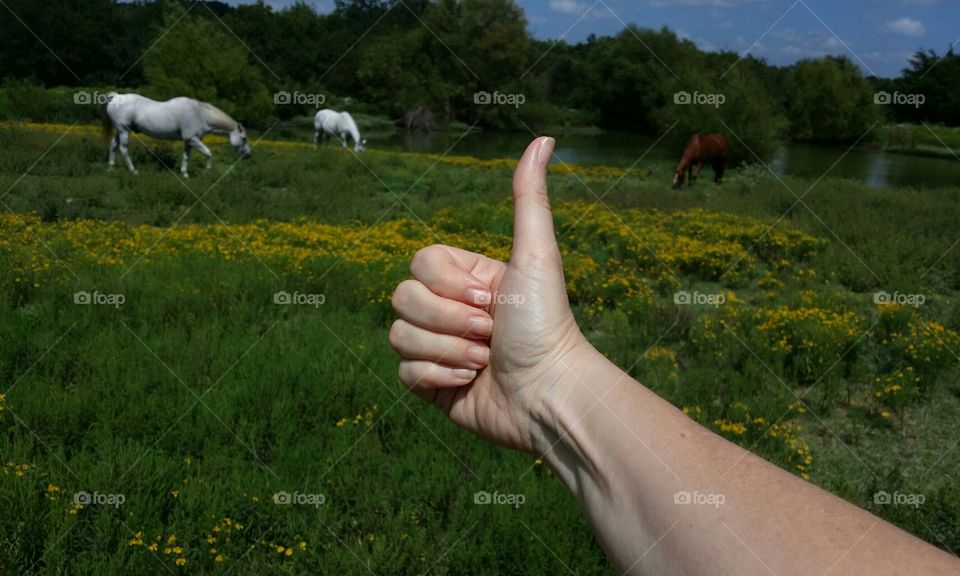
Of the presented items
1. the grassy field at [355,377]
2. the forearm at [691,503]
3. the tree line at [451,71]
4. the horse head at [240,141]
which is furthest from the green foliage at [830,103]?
the forearm at [691,503]

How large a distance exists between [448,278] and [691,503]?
760 mm

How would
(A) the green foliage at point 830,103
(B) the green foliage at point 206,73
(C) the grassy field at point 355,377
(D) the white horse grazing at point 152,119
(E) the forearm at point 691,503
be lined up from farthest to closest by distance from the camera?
(A) the green foliage at point 830,103
(B) the green foliage at point 206,73
(D) the white horse grazing at point 152,119
(C) the grassy field at point 355,377
(E) the forearm at point 691,503

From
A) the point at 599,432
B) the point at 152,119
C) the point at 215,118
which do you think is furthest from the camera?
the point at 215,118

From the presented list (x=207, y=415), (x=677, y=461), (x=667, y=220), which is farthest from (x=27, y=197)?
(x=677, y=461)

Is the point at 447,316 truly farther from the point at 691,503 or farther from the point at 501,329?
the point at 691,503

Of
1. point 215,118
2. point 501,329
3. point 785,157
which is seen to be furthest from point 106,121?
point 785,157

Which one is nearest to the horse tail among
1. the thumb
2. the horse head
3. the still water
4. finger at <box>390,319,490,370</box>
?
the horse head

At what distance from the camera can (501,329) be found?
1483 millimetres

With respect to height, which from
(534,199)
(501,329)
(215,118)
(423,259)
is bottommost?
(501,329)

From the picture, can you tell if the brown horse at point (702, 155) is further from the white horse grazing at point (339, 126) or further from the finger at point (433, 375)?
the finger at point (433, 375)

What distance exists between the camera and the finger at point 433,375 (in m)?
1.56

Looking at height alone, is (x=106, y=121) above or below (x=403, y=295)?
above

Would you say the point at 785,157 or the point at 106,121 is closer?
the point at 106,121

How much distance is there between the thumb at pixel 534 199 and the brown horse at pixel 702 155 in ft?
49.0
